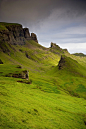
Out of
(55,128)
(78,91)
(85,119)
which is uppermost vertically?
(55,128)

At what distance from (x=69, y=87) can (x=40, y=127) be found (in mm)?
113119

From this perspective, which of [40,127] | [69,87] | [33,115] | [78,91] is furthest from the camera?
[69,87]

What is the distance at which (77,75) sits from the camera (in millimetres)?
177125

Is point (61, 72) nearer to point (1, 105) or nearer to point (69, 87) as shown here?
point (69, 87)

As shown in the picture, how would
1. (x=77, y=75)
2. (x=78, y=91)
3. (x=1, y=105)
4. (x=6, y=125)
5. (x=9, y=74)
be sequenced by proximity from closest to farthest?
(x=6, y=125) < (x=1, y=105) < (x=9, y=74) < (x=78, y=91) < (x=77, y=75)

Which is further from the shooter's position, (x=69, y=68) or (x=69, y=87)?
(x=69, y=68)

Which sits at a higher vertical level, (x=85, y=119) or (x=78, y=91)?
(x=85, y=119)

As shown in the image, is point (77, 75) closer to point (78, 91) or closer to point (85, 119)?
point (78, 91)

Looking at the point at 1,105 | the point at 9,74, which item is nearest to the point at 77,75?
the point at 9,74

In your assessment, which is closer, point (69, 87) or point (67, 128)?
point (67, 128)

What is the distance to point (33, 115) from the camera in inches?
1314

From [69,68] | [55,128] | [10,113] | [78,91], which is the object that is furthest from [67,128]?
[69,68]

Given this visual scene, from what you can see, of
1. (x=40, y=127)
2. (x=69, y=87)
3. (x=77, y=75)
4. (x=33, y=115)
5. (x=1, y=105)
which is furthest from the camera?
(x=77, y=75)

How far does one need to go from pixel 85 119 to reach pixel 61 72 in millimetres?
146746
